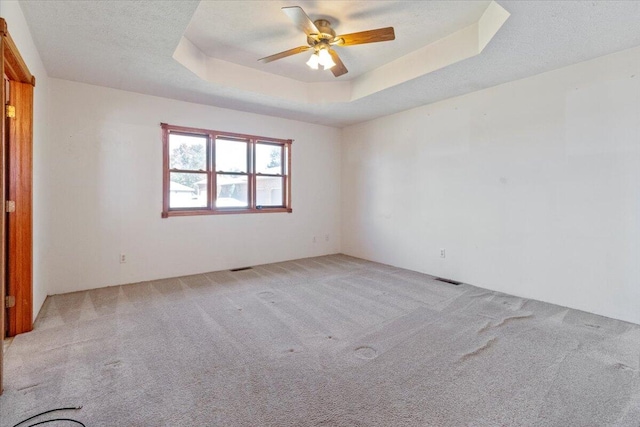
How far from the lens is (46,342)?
8.11 feet

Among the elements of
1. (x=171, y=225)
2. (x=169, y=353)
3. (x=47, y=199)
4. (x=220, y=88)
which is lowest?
(x=169, y=353)

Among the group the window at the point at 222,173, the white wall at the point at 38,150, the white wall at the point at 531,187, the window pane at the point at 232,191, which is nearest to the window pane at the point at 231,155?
the window at the point at 222,173

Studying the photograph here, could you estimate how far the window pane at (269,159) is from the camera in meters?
5.37

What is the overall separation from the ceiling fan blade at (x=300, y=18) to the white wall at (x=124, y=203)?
266 centimetres

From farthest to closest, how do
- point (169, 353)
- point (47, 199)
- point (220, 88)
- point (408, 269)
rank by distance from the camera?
point (408, 269)
point (220, 88)
point (47, 199)
point (169, 353)

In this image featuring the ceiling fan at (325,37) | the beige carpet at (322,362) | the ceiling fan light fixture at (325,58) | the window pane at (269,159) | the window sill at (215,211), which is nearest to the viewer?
the beige carpet at (322,362)

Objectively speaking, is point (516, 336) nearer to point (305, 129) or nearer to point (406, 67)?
point (406, 67)

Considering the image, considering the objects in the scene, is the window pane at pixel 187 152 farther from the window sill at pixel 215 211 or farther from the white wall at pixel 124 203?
the window sill at pixel 215 211

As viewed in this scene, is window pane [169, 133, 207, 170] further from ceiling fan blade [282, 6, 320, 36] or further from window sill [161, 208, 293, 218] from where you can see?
ceiling fan blade [282, 6, 320, 36]

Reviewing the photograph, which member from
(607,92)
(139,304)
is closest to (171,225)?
(139,304)

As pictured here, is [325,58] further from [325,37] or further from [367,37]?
[367,37]

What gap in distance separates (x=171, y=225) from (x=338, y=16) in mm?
3549

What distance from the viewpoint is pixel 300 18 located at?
246cm

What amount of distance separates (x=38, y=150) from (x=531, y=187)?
5.50m
